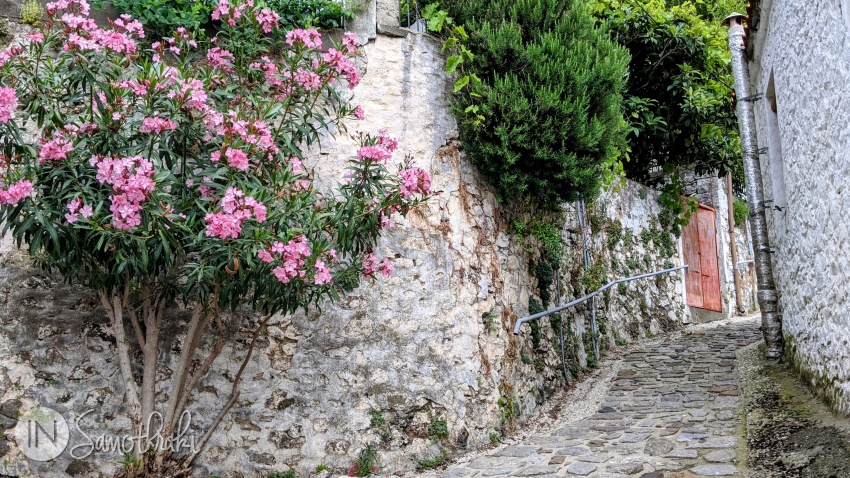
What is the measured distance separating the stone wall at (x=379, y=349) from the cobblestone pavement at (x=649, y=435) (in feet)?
1.86

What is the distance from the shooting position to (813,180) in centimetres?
571

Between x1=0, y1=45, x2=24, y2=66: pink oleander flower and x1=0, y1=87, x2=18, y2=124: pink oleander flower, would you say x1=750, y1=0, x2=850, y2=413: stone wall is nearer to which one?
x1=0, y1=87, x2=18, y2=124: pink oleander flower

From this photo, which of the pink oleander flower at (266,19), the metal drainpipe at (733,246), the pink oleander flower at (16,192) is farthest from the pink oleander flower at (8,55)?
the metal drainpipe at (733,246)

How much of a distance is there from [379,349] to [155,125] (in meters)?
2.39

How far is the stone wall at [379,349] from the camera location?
5.48 meters

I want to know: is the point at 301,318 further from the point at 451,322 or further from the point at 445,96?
the point at 445,96

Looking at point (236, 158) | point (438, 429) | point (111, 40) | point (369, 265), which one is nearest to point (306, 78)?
point (236, 158)

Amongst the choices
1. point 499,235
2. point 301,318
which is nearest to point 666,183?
point 499,235

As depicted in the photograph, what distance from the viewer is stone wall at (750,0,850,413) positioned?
16.1 ft

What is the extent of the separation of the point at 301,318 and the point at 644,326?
5.80 metres

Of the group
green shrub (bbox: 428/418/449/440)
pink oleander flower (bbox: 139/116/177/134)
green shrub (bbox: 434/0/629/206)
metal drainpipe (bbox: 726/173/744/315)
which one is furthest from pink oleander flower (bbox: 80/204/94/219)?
metal drainpipe (bbox: 726/173/744/315)

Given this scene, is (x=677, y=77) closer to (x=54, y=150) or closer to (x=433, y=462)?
(x=433, y=462)

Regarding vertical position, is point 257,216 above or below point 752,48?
below

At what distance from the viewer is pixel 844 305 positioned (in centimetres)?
500
